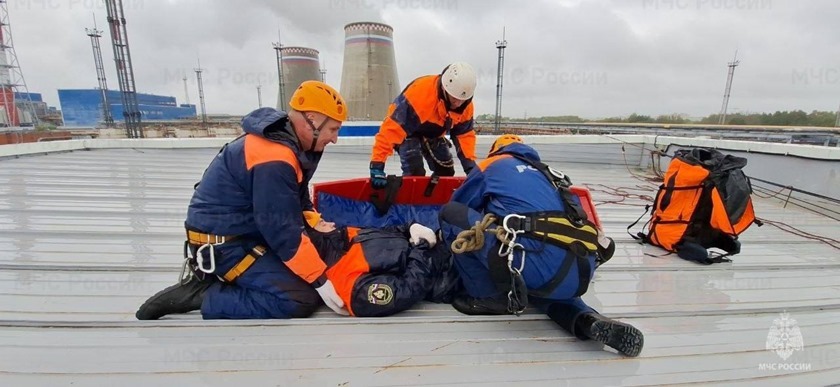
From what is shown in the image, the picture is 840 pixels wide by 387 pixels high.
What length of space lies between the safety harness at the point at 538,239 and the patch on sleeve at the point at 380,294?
1.36 feet

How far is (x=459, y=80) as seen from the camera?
3041 mm

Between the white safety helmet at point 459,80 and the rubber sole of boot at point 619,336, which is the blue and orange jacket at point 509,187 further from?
the white safety helmet at point 459,80

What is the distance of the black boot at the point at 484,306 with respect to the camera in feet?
6.38

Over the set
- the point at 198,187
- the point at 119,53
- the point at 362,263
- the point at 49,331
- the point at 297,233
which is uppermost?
the point at 119,53

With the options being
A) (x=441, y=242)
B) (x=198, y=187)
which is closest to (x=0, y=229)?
(x=198, y=187)

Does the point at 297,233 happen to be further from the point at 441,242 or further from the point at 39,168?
the point at 39,168

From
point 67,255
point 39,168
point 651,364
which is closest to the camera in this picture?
point 651,364

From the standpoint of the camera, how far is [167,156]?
22.8ft

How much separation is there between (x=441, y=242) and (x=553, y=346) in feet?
2.70

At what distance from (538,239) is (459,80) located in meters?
1.81

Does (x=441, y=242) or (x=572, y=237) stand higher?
(x=572, y=237)

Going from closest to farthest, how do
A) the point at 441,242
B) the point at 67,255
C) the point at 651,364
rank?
the point at 651,364, the point at 441,242, the point at 67,255

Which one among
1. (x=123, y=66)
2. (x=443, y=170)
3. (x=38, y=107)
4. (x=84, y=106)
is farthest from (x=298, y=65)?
(x=38, y=107)

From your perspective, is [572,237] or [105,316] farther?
[105,316]
